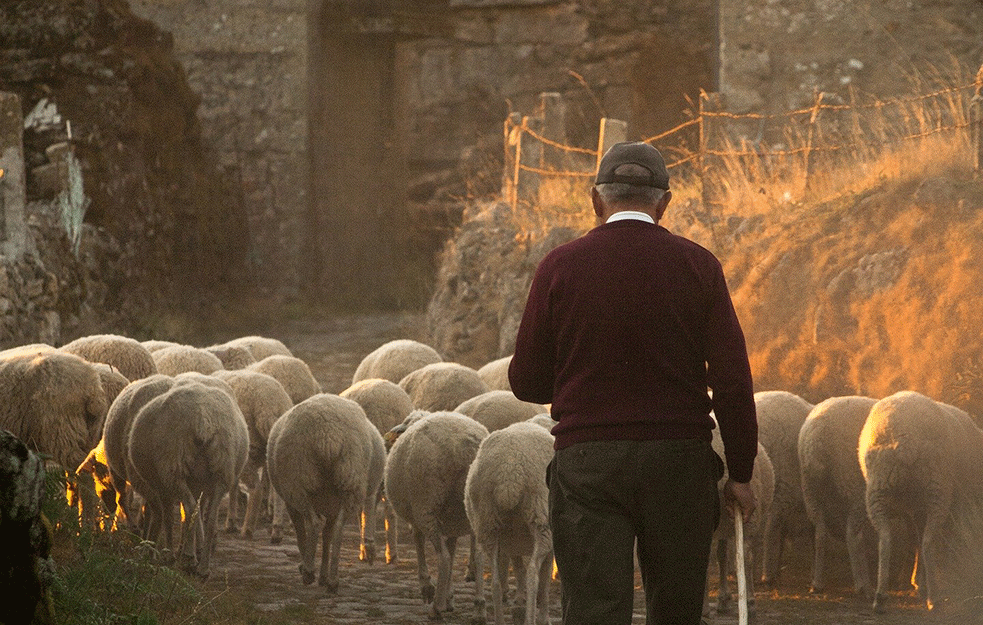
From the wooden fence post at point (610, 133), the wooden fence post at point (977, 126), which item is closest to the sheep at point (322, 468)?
the wooden fence post at point (977, 126)

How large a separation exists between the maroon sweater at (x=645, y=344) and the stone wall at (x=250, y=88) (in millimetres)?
17366

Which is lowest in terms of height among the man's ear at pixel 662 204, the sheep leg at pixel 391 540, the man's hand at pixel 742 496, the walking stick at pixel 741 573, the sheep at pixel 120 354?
the sheep leg at pixel 391 540

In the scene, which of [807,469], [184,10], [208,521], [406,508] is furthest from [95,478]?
[184,10]

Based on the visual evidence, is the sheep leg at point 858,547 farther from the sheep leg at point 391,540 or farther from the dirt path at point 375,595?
the sheep leg at point 391,540

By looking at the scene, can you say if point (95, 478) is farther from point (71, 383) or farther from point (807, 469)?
point (807, 469)

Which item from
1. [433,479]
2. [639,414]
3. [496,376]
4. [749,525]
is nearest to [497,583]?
[433,479]

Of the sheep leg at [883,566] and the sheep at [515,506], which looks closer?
the sheep at [515,506]

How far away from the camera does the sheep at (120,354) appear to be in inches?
376

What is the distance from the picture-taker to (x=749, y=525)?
282 inches

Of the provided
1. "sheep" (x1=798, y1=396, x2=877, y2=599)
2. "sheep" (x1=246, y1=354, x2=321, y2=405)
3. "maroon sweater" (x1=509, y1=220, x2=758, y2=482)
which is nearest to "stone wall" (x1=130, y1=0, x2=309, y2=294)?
"sheep" (x1=246, y1=354, x2=321, y2=405)

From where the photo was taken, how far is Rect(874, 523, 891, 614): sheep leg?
21.8 feet

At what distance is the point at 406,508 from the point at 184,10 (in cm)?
1537

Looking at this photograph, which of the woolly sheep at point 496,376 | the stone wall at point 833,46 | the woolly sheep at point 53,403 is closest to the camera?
the woolly sheep at point 53,403

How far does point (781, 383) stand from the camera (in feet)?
31.6
